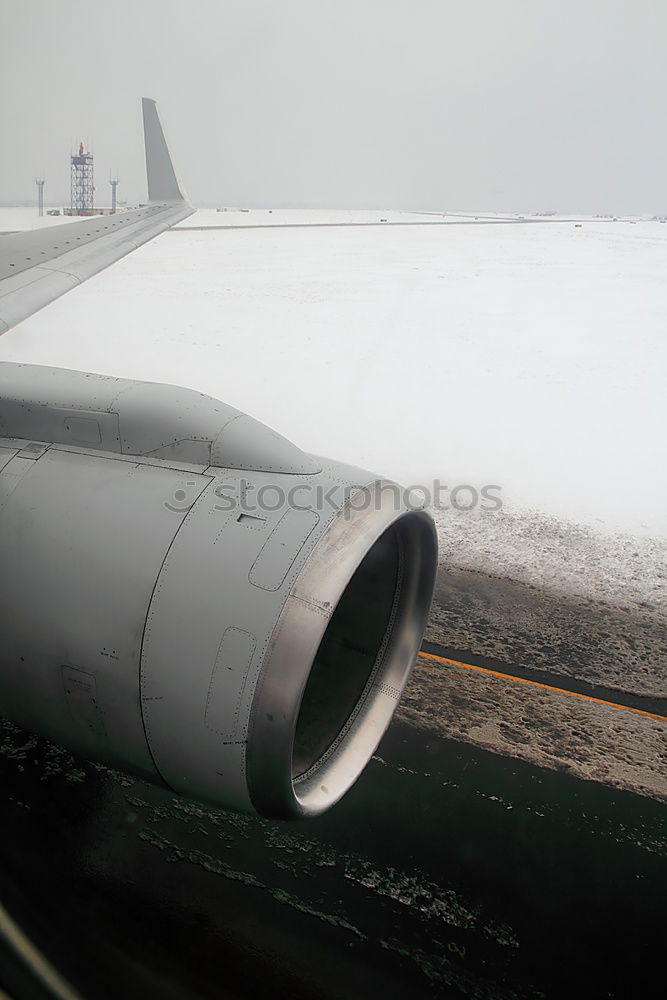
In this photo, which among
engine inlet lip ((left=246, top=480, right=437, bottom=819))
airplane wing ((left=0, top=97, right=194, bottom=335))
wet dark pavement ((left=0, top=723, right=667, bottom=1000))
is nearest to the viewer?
engine inlet lip ((left=246, top=480, right=437, bottom=819))

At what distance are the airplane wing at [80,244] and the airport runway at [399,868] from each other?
9.02ft

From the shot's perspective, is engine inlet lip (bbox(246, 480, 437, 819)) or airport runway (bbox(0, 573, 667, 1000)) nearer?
engine inlet lip (bbox(246, 480, 437, 819))

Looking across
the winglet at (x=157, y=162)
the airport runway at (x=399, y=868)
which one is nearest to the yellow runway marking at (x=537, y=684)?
the airport runway at (x=399, y=868)

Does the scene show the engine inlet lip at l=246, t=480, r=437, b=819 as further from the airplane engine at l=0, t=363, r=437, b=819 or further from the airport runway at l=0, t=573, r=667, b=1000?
the airport runway at l=0, t=573, r=667, b=1000

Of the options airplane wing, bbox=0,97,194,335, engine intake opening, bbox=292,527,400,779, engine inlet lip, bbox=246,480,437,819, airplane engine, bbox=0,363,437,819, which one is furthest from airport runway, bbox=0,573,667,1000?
airplane wing, bbox=0,97,194,335

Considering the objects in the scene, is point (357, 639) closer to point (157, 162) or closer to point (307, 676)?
point (307, 676)

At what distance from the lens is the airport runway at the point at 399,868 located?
2961 millimetres

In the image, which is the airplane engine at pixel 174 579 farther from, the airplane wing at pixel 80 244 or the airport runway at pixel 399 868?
the airplane wing at pixel 80 244

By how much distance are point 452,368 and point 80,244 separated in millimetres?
7167

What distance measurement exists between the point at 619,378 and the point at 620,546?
13.9 feet

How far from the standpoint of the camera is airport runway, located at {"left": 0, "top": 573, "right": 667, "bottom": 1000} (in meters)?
2.96

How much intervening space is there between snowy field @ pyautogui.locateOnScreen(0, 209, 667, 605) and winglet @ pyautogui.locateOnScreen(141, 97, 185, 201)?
0.50 metres

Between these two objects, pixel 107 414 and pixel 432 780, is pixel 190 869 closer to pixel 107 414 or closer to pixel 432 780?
pixel 432 780

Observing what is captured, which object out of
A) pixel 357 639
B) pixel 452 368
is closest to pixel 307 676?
pixel 357 639
